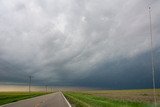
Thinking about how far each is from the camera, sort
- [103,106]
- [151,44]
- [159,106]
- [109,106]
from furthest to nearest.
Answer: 1. [103,106]
2. [109,106]
3. [159,106]
4. [151,44]

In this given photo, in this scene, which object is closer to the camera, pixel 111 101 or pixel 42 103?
pixel 111 101

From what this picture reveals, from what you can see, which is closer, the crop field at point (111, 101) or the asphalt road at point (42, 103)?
the crop field at point (111, 101)

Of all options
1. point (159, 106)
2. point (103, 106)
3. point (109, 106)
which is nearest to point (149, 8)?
point (159, 106)

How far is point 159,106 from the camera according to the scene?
11148mm

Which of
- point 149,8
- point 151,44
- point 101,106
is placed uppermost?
point 149,8

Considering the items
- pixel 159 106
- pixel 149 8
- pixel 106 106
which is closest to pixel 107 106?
pixel 106 106

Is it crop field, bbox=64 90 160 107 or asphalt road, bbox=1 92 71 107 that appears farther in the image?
asphalt road, bbox=1 92 71 107

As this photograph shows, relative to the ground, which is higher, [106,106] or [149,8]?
[149,8]

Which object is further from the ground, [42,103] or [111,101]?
[111,101]

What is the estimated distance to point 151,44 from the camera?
8461 millimetres

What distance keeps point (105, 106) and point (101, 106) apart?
90 cm

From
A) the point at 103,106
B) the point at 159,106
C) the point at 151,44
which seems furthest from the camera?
the point at 103,106

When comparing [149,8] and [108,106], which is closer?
[149,8]

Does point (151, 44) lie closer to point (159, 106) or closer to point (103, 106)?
point (159, 106)
